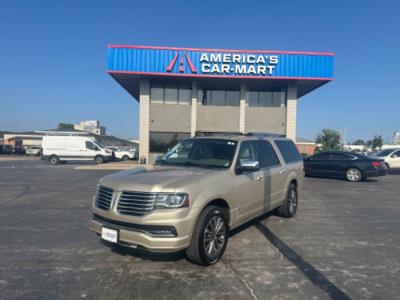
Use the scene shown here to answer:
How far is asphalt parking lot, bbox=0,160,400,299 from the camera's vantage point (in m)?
3.22

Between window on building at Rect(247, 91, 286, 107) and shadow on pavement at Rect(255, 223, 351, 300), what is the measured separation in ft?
57.4

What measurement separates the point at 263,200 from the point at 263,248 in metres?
0.96

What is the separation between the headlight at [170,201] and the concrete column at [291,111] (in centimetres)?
1880

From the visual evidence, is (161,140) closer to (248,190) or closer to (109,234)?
(248,190)

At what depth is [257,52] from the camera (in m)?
19.3

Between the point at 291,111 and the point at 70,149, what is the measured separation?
62.1 ft

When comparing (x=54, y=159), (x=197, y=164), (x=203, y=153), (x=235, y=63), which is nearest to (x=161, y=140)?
(x=235, y=63)

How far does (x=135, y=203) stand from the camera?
350 cm

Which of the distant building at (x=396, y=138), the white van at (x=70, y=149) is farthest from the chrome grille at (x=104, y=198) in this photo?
the distant building at (x=396, y=138)

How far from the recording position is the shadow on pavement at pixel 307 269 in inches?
127

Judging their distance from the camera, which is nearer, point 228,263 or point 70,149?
point 228,263

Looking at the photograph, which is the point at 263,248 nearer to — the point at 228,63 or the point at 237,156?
the point at 237,156

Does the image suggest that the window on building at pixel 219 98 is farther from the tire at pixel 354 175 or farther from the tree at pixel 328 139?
the tree at pixel 328 139

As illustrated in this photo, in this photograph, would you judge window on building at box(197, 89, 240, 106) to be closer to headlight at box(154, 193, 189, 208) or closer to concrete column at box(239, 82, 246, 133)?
concrete column at box(239, 82, 246, 133)
